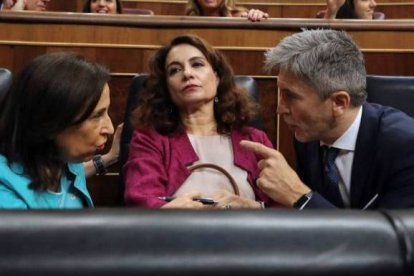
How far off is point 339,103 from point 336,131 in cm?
3

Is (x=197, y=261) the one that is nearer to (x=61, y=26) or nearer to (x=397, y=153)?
(x=397, y=153)

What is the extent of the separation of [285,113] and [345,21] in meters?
0.47

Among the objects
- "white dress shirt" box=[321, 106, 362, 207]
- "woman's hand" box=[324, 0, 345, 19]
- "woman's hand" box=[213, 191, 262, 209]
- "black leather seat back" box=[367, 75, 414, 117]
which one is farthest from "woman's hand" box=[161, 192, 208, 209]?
"woman's hand" box=[324, 0, 345, 19]

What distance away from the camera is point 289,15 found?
188 cm

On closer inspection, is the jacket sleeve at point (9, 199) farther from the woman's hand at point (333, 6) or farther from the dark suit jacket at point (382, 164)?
the woman's hand at point (333, 6)

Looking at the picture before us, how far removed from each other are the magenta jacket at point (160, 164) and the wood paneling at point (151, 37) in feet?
0.89

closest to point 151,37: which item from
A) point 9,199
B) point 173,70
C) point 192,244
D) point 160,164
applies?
point 173,70

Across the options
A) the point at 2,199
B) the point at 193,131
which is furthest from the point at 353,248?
the point at 193,131

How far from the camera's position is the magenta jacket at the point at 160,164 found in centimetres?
61

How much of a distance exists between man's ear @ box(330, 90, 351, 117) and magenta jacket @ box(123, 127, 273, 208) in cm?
16

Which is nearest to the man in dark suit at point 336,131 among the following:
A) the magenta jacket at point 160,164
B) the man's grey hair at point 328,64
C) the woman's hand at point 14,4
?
the man's grey hair at point 328,64

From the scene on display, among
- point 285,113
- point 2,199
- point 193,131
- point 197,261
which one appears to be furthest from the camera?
point 193,131

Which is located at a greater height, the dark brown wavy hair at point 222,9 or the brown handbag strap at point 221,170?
the dark brown wavy hair at point 222,9

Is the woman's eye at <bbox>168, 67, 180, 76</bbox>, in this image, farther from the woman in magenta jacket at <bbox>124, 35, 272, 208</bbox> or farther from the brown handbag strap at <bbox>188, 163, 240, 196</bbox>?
the brown handbag strap at <bbox>188, 163, 240, 196</bbox>
